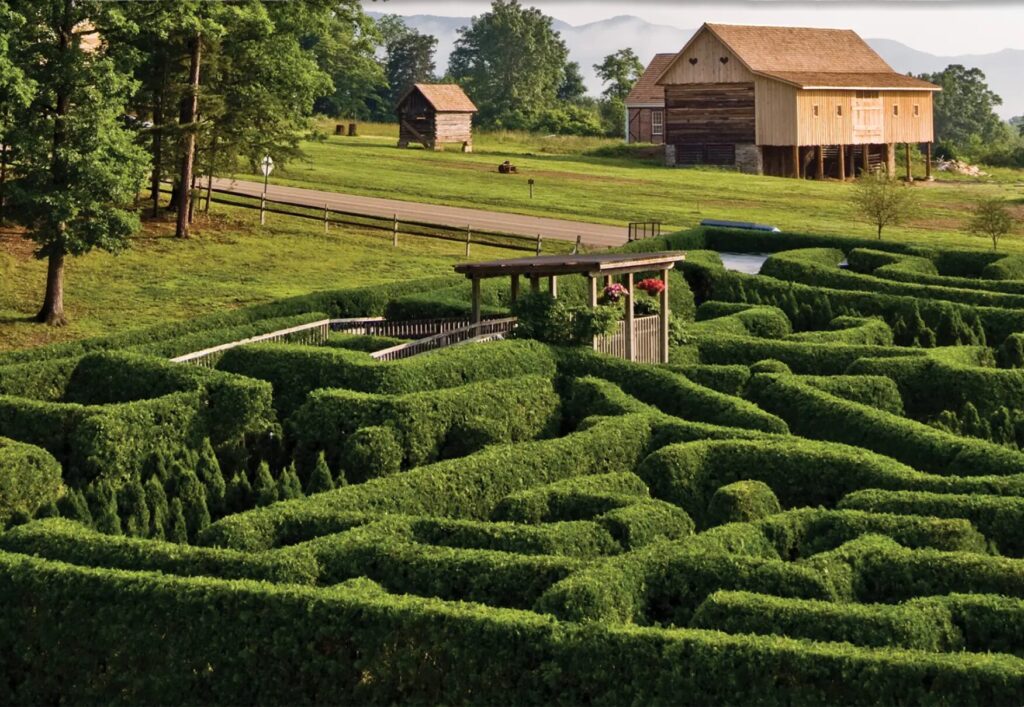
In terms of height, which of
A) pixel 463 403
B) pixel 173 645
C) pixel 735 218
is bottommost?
pixel 173 645

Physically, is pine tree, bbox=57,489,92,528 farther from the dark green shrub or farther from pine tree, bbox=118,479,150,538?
the dark green shrub

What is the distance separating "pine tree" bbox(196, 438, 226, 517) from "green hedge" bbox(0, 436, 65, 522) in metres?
2.25

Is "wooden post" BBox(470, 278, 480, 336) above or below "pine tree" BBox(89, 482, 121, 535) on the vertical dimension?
above

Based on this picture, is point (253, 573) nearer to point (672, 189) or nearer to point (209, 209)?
point (209, 209)

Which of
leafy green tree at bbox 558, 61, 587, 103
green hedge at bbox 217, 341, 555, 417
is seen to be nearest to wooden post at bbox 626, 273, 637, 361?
green hedge at bbox 217, 341, 555, 417

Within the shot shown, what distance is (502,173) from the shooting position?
8188cm

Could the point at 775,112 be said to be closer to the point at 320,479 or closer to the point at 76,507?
the point at 320,479

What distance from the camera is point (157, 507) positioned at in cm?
2492

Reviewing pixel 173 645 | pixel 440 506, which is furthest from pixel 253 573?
pixel 440 506

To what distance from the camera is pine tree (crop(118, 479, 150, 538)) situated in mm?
24156

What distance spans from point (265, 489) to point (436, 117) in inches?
2786

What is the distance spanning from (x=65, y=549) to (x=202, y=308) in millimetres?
27554

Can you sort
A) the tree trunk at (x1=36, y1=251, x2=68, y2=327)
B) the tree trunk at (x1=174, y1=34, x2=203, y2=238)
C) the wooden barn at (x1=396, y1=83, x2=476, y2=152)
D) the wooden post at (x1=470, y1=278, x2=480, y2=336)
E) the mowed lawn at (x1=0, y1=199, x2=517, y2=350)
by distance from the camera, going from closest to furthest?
1. the wooden post at (x1=470, y1=278, x2=480, y2=336)
2. the tree trunk at (x1=36, y1=251, x2=68, y2=327)
3. the mowed lawn at (x1=0, y1=199, x2=517, y2=350)
4. the tree trunk at (x1=174, y1=34, x2=203, y2=238)
5. the wooden barn at (x1=396, y1=83, x2=476, y2=152)

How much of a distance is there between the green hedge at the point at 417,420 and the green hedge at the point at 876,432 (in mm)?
4834
